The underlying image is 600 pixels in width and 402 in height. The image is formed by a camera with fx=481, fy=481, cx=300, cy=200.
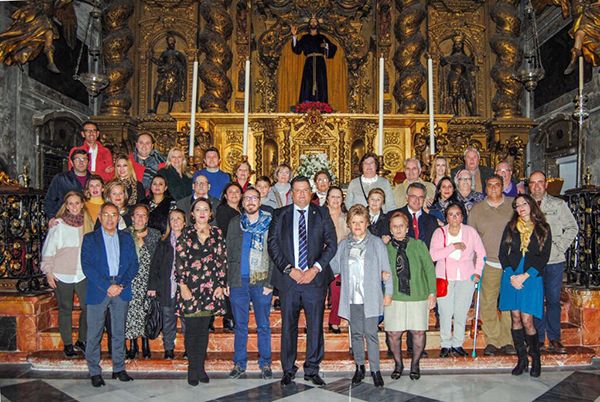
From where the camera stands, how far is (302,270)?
434cm

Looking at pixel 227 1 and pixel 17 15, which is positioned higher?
pixel 227 1

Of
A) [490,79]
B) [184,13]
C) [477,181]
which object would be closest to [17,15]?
[184,13]

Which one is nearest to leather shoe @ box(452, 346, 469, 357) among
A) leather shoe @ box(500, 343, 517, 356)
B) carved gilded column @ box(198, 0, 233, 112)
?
leather shoe @ box(500, 343, 517, 356)

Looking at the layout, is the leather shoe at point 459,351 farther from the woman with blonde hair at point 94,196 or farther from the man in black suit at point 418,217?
the woman with blonde hair at point 94,196

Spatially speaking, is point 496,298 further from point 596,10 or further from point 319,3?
point 319,3

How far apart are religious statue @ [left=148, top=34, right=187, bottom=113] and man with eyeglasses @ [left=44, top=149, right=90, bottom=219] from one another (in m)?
5.66

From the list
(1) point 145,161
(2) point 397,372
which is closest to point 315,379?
(2) point 397,372

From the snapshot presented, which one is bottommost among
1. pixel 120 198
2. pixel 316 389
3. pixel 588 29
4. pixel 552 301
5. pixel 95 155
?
pixel 316 389

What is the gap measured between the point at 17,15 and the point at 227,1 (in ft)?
14.9

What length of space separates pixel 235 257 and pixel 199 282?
40 cm

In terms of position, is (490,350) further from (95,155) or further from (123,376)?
(95,155)

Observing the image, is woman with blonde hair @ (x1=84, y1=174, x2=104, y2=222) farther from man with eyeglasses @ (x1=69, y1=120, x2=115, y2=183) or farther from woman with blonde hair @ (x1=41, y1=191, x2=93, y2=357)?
man with eyeglasses @ (x1=69, y1=120, x2=115, y2=183)

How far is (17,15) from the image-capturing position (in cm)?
759

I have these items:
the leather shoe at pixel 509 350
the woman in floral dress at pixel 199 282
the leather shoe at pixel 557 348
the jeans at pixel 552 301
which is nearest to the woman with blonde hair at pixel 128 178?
the woman in floral dress at pixel 199 282
